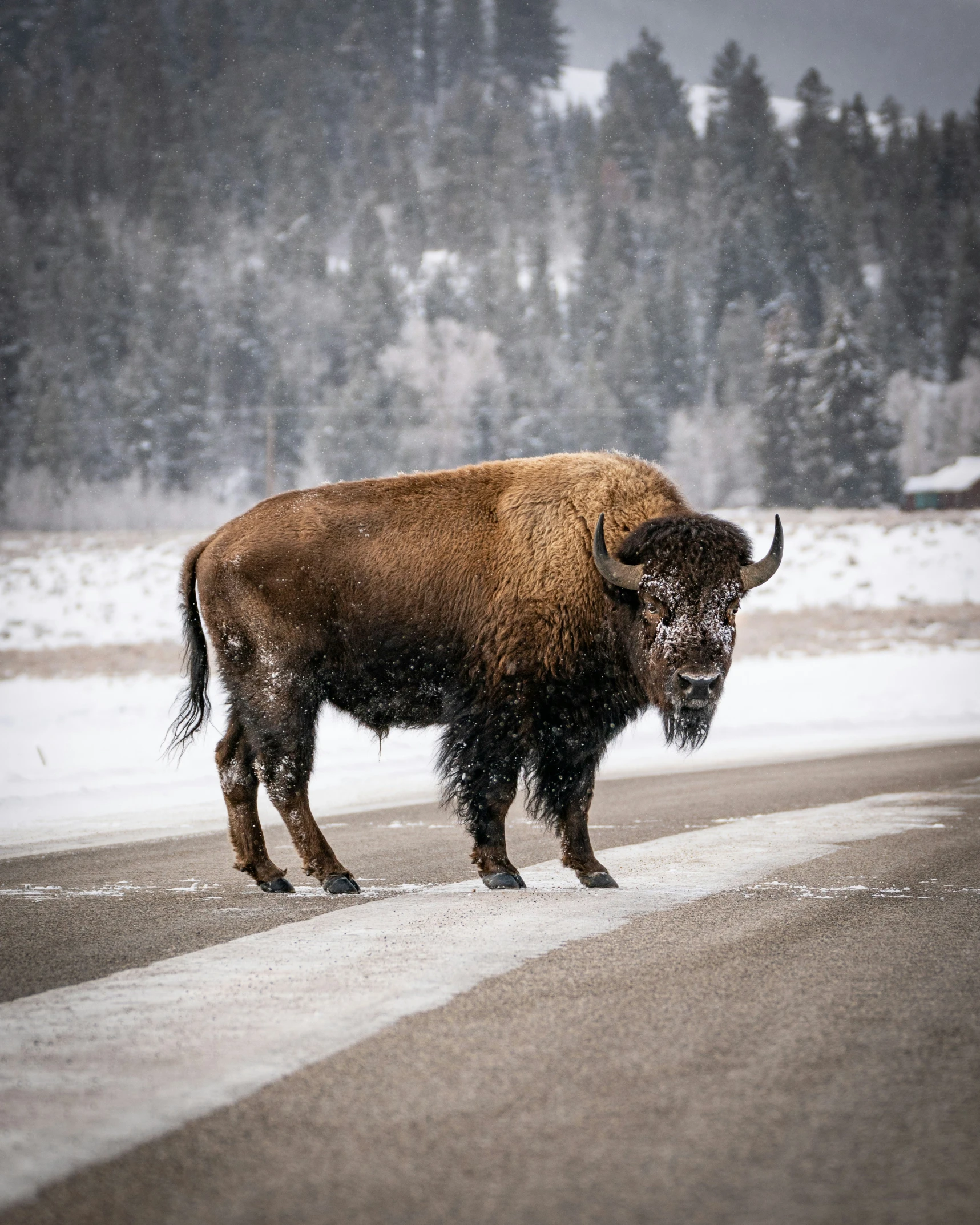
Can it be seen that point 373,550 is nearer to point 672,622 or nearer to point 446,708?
point 446,708

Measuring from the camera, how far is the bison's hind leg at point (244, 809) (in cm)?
734

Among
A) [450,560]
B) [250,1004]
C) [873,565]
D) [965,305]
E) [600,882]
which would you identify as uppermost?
[965,305]

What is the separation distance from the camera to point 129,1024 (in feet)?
14.0

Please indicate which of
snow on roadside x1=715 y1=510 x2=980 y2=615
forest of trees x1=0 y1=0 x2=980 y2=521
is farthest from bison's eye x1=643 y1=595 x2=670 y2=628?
forest of trees x1=0 y1=0 x2=980 y2=521

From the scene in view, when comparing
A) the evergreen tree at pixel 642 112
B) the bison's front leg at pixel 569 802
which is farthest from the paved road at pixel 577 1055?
the evergreen tree at pixel 642 112

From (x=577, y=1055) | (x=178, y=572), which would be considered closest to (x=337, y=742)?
(x=577, y=1055)

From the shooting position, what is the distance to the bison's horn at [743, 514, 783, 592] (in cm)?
729

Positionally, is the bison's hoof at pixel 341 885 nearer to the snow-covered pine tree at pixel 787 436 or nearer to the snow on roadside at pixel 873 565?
the snow on roadside at pixel 873 565

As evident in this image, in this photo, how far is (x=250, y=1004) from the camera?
4473 millimetres

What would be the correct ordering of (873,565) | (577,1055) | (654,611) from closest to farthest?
(577,1055)
(654,611)
(873,565)

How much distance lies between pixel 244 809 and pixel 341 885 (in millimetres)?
954

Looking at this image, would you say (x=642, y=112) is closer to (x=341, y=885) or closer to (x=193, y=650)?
(x=193, y=650)

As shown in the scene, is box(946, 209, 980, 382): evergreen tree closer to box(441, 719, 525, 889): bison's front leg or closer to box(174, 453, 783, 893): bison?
box(174, 453, 783, 893): bison

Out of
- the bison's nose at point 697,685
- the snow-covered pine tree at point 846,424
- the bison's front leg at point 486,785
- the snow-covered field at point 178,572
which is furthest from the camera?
the snow-covered pine tree at point 846,424
